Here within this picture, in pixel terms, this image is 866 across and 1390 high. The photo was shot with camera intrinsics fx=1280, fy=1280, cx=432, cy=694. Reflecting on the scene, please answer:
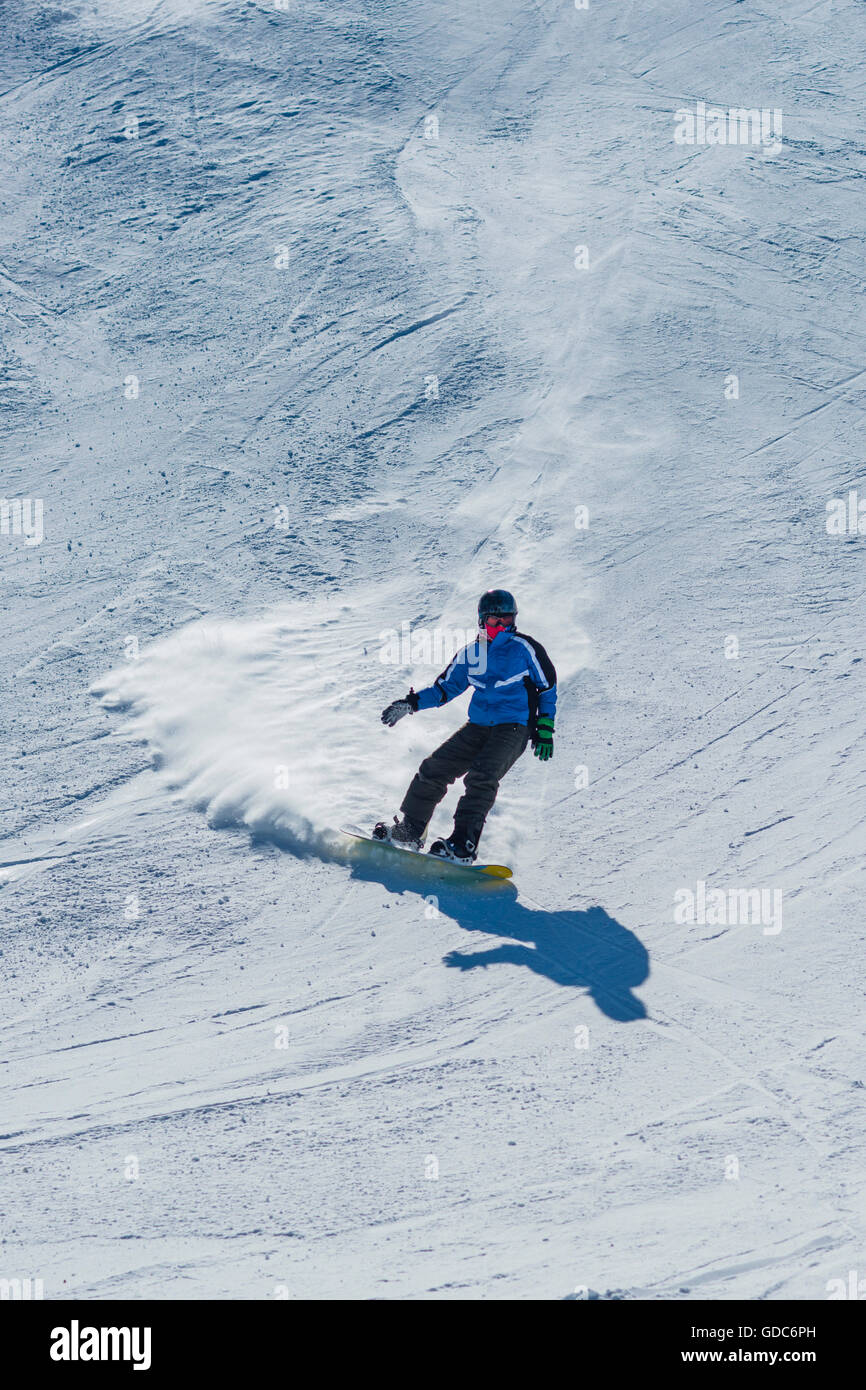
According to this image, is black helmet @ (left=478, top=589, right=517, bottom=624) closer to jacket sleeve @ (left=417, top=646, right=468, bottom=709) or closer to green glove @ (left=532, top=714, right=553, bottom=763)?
jacket sleeve @ (left=417, top=646, right=468, bottom=709)

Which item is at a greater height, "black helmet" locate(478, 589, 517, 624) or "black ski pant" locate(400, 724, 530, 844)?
"black helmet" locate(478, 589, 517, 624)

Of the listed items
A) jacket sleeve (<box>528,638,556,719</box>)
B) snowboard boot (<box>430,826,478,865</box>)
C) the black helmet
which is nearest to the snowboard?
snowboard boot (<box>430,826,478,865</box>)

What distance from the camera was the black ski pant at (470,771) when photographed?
24.3ft

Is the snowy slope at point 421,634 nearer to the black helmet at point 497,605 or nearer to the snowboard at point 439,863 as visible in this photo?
the snowboard at point 439,863

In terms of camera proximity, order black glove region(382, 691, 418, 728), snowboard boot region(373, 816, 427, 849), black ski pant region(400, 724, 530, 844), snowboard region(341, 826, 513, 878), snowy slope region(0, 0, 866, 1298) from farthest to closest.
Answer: black glove region(382, 691, 418, 728), snowboard boot region(373, 816, 427, 849), black ski pant region(400, 724, 530, 844), snowboard region(341, 826, 513, 878), snowy slope region(0, 0, 866, 1298)

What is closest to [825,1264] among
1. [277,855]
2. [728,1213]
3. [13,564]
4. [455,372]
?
[728,1213]

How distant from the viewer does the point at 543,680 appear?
24.6 feet

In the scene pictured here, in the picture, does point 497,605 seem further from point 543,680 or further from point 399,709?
point 399,709

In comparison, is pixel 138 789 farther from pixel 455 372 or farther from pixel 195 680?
pixel 455 372

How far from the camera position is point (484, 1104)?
19.2 ft

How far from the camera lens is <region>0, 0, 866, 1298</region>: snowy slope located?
549 cm

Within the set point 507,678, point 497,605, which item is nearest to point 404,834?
point 507,678

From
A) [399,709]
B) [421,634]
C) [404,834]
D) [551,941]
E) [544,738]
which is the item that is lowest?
[551,941]

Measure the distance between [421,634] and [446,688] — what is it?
1989 millimetres
